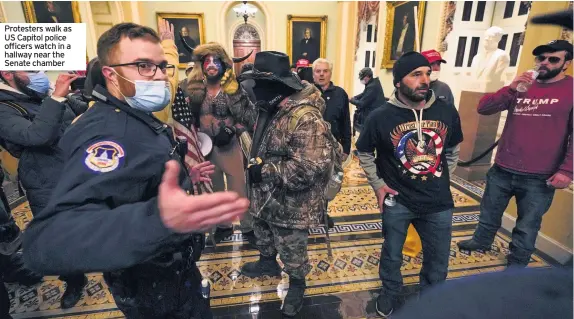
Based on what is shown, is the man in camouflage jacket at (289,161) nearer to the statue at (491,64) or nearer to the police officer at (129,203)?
the police officer at (129,203)

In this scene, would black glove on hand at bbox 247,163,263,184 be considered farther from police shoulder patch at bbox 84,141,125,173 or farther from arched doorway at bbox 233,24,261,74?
arched doorway at bbox 233,24,261,74

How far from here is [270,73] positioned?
1912 millimetres

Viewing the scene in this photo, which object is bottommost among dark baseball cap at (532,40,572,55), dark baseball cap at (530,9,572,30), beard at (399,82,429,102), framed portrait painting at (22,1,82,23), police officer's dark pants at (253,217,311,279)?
police officer's dark pants at (253,217,311,279)

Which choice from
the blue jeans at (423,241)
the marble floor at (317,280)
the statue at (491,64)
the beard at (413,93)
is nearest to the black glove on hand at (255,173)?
the blue jeans at (423,241)

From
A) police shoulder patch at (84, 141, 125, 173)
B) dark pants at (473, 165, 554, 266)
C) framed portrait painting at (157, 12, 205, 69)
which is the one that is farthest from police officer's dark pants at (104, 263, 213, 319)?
framed portrait painting at (157, 12, 205, 69)

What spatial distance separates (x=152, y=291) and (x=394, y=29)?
25.9 ft

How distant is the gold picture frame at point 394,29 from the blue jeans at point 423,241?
5496mm

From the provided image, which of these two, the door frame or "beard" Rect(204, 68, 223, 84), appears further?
the door frame

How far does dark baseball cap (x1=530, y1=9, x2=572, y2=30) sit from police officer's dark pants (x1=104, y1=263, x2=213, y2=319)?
5.19ft

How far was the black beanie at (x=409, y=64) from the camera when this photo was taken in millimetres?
1890

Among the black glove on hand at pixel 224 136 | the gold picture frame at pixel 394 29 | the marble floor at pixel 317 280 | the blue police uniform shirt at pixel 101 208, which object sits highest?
the gold picture frame at pixel 394 29

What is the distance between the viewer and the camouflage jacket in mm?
1808

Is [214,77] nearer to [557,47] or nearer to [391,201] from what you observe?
[391,201]

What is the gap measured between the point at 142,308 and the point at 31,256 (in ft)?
2.34
